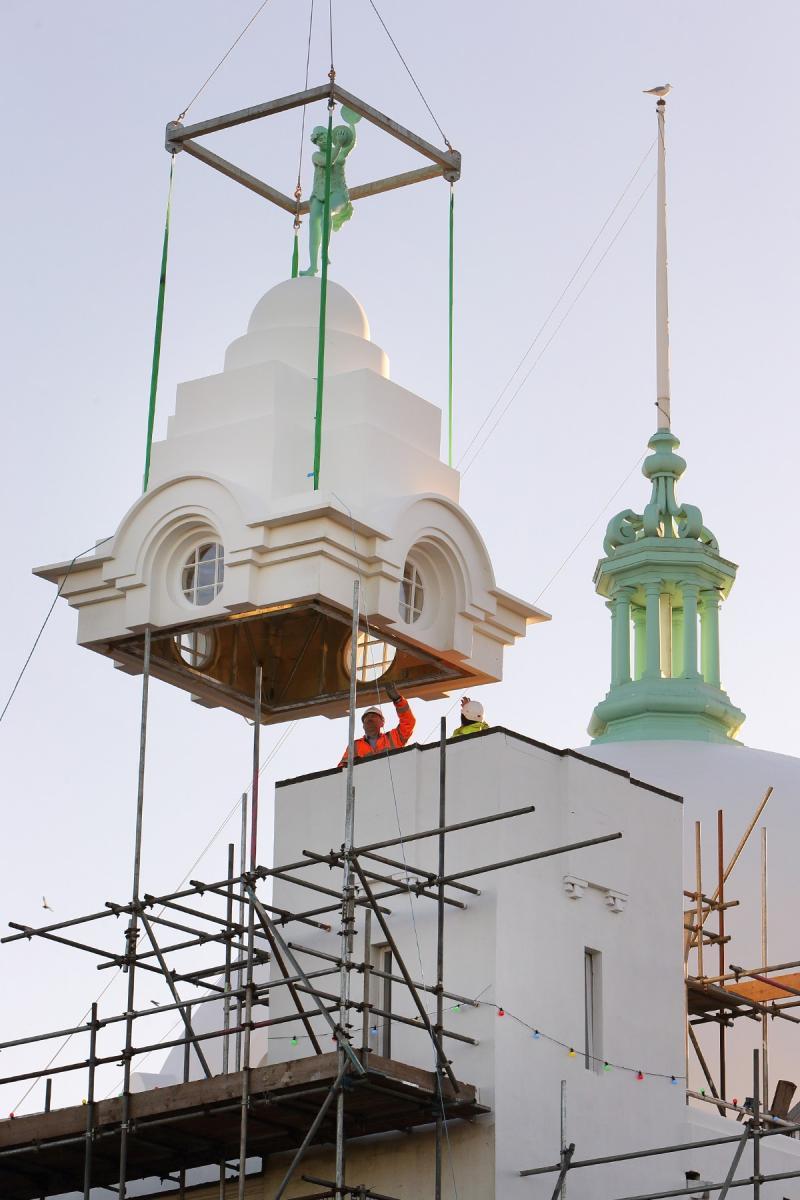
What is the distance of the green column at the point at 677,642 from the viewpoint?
48.3 metres

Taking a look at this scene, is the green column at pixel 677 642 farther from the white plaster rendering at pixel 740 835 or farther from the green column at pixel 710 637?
the white plaster rendering at pixel 740 835

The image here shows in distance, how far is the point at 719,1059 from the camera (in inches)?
1529

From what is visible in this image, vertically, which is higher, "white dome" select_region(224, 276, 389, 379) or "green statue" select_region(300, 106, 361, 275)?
"green statue" select_region(300, 106, 361, 275)

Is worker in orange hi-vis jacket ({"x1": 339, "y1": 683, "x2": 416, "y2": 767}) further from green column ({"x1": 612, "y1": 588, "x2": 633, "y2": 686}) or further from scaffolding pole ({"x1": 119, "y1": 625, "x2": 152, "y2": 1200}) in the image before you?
green column ({"x1": 612, "y1": 588, "x2": 633, "y2": 686})

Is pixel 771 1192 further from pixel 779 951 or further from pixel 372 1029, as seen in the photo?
pixel 779 951

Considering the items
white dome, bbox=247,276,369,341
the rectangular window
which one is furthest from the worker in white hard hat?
white dome, bbox=247,276,369,341

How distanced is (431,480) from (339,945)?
5528mm

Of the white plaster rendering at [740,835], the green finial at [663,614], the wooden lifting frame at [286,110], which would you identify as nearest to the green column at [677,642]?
the green finial at [663,614]

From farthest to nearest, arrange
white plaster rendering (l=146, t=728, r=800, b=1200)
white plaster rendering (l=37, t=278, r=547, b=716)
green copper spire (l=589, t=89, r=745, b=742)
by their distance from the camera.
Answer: green copper spire (l=589, t=89, r=745, b=742) < white plaster rendering (l=37, t=278, r=547, b=716) < white plaster rendering (l=146, t=728, r=800, b=1200)

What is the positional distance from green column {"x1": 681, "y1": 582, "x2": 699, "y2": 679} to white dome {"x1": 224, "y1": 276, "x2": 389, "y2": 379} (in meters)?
12.4

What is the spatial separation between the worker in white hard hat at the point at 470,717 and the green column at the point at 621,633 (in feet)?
46.1

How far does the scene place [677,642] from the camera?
48.8 m

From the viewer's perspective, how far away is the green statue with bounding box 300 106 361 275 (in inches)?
1474

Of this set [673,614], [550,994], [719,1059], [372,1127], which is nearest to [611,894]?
[550,994]
